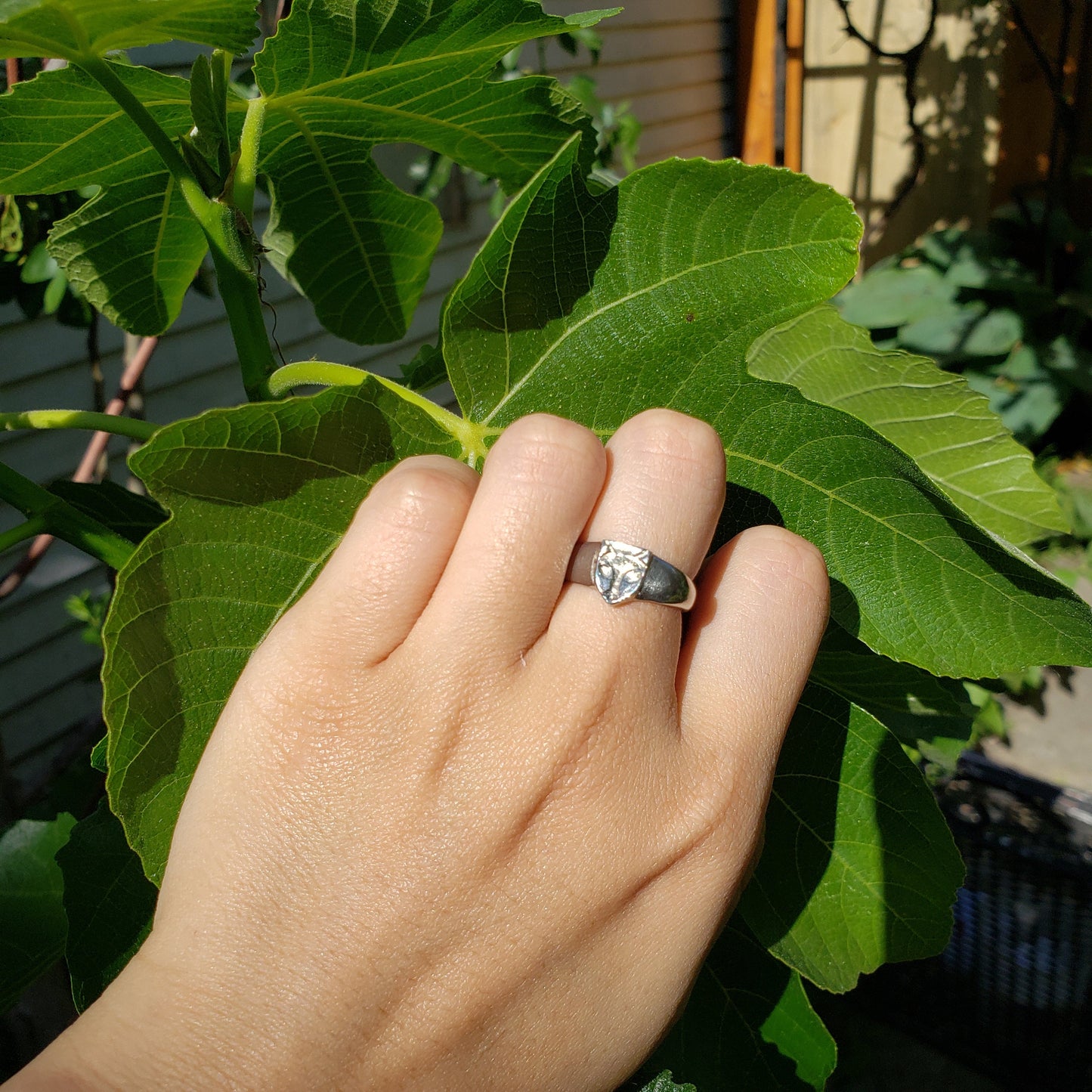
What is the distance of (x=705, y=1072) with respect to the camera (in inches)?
35.5

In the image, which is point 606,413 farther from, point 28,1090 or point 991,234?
point 991,234

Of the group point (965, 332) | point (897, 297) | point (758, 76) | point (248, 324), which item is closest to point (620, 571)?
point (248, 324)

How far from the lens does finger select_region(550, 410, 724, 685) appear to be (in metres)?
0.56

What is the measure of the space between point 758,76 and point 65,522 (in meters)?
5.85

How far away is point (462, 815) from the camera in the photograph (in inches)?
20.7

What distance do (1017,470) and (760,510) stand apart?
0.34 meters

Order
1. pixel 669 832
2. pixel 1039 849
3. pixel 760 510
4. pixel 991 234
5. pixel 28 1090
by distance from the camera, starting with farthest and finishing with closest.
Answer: pixel 991 234 → pixel 1039 849 → pixel 760 510 → pixel 669 832 → pixel 28 1090

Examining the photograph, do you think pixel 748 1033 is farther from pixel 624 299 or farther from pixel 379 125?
pixel 379 125

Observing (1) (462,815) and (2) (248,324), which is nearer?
(1) (462,815)

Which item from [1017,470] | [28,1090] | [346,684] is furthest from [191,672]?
[1017,470]

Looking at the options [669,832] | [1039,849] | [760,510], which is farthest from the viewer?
[1039,849]

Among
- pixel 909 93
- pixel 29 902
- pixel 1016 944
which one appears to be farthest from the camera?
pixel 909 93

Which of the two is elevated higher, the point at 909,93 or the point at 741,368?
the point at 741,368

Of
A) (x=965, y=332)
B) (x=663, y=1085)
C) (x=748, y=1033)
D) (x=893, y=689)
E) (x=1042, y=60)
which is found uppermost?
(x=1042, y=60)
